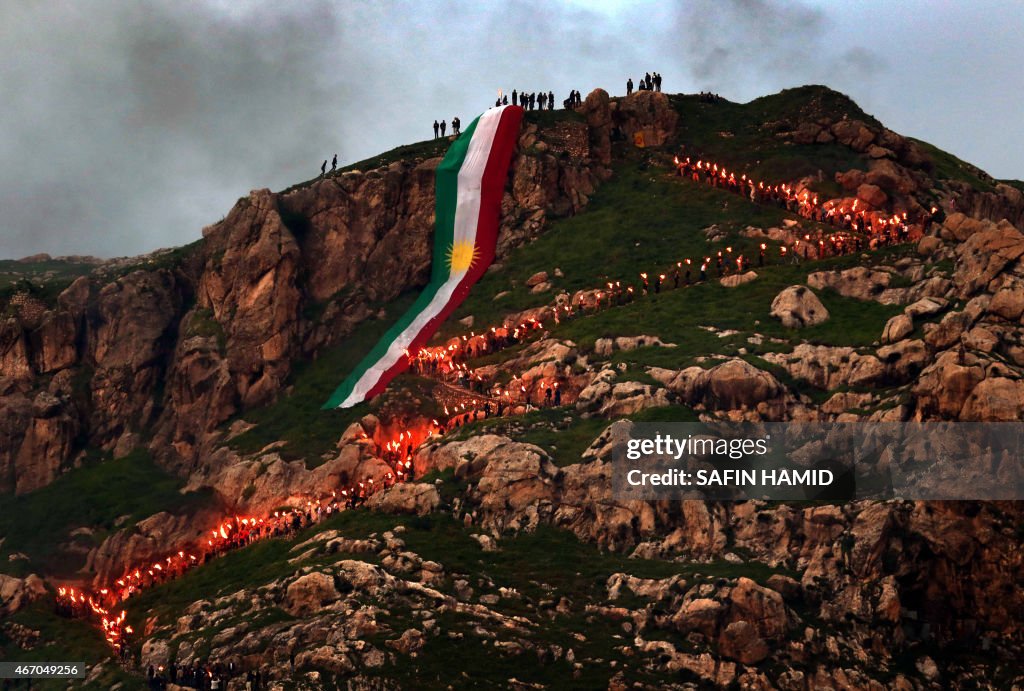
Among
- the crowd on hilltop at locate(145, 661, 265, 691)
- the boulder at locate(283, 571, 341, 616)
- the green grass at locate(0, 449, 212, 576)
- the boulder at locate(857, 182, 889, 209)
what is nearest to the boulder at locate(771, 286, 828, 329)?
the boulder at locate(857, 182, 889, 209)

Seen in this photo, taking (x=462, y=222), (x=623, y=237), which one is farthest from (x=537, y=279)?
(x=462, y=222)

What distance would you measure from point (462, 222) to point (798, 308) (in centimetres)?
4905

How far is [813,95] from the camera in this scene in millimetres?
176875

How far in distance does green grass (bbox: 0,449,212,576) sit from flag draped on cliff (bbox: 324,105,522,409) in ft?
77.0

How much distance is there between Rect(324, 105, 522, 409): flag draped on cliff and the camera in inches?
6186

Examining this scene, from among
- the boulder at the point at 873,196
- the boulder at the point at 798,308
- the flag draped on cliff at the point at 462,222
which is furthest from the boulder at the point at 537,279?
the boulder at the point at 873,196

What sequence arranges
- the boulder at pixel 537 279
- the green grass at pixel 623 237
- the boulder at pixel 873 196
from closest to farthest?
the boulder at pixel 873 196 < the green grass at pixel 623 237 < the boulder at pixel 537 279

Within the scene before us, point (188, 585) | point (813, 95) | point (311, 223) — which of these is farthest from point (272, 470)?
point (813, 95)

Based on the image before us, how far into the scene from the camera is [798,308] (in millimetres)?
131750

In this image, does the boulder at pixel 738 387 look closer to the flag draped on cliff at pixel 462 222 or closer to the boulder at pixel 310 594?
the boulder at pixel 310 594

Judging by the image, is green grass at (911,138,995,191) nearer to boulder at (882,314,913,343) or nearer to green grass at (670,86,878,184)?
green grass at (670,86,878,184)

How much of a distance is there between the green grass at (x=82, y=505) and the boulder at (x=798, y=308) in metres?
56.7

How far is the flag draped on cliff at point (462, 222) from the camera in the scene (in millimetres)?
157125

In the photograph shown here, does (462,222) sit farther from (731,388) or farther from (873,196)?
(731,388)
